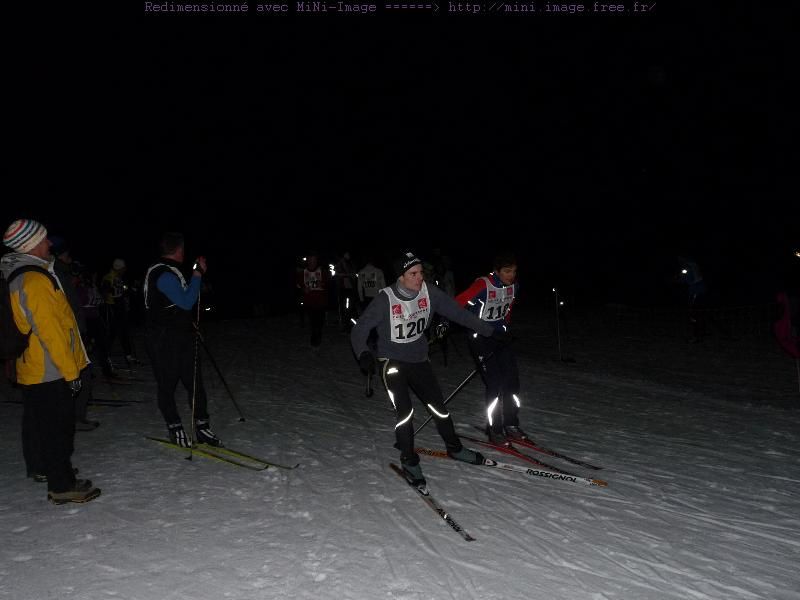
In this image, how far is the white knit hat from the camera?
4.65 metres

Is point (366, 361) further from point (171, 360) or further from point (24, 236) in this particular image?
point (24, 236)

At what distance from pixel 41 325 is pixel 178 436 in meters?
2.11

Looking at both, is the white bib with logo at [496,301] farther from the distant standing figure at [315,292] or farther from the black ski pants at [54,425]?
the distant standing figure at [315,292]

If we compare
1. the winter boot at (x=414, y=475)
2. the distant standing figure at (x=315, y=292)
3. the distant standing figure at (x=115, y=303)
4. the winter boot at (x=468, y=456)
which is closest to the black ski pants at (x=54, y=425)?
the winter boot at (x=414, y=475)

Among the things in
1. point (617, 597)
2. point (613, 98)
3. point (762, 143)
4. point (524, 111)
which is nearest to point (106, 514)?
point (617, 597)

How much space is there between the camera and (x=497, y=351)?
6.33m

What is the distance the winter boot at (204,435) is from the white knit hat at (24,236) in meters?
Answer: 2.45

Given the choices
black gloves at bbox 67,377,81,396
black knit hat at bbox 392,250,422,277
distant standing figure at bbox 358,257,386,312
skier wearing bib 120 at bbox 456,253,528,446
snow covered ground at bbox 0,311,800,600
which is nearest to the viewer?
snow covered ground at bbox 0,311,800,600

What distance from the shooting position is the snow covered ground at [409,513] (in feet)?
12.1

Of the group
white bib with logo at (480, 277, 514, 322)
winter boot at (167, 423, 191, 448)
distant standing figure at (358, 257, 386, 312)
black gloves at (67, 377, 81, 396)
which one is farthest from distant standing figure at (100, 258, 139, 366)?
white bib with logo at (480, 277, 514, 322)

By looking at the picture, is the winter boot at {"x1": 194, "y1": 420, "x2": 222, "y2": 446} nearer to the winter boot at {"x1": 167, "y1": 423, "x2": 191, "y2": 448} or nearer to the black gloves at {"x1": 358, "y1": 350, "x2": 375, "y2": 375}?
the winter boot at {"x1": 167, "y1": 423, "x2": 191, "y2": 448}

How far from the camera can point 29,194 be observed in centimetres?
4091

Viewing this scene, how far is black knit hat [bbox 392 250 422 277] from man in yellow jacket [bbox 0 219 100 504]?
235 cm

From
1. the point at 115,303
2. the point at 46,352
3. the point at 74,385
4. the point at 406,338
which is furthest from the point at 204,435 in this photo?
the point at 115,303
